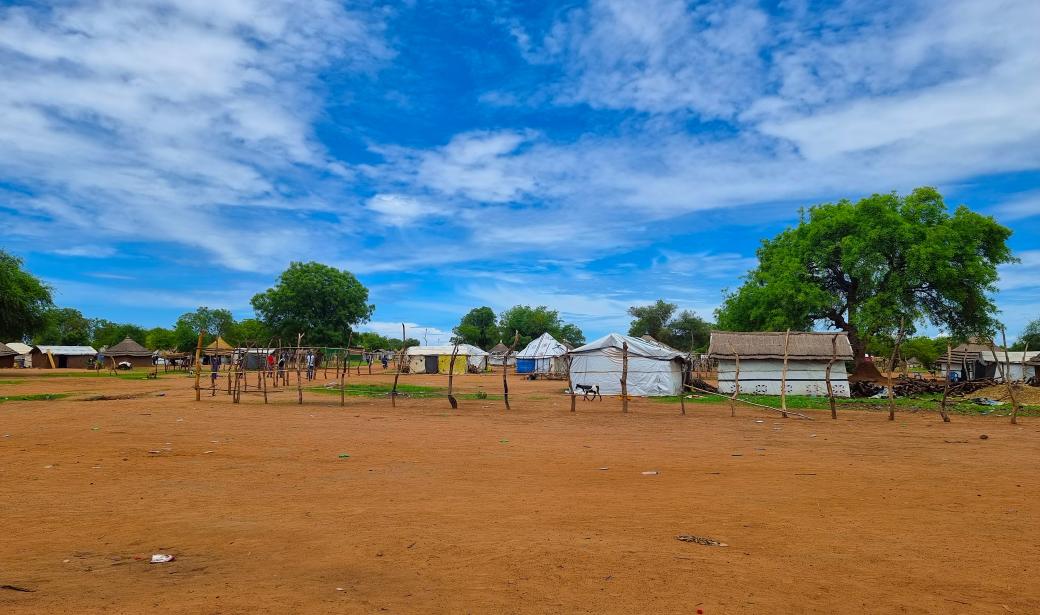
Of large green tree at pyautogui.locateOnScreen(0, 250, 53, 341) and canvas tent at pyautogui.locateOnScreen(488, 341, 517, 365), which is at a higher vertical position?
large green tree at pyautogui.locateOnScreen(0, 250, 53, 341)

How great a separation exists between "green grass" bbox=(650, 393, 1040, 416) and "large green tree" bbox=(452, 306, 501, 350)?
64.8m

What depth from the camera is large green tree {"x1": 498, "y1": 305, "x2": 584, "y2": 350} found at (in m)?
91.1

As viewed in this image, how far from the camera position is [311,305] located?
6788 cm

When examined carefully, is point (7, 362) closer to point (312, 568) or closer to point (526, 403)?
point (526, 403)

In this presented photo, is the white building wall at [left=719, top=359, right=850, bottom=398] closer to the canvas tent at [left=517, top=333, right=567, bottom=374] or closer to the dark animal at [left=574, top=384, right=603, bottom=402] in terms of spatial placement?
the dark animal at [left=574, top=384, right=603, bottom=402]

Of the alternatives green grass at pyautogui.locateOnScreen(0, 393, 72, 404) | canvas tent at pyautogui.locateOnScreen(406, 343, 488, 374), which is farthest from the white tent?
canvas tent at pyautogui.locateOnScreen(406, 343, 488, 374)

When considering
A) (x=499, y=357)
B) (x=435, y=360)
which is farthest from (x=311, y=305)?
(x=499, y=357)

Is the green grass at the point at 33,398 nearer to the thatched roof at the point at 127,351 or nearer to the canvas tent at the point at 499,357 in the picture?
the thatched roof at the point at 127,351

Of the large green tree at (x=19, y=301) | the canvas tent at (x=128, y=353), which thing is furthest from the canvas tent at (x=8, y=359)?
the large green tree at (x=19, y=301)

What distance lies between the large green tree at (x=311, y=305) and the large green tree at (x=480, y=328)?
24.7 metres

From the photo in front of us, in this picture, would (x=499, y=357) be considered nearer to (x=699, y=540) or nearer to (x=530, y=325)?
(x=530, y=325)

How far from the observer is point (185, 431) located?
47.3 feet

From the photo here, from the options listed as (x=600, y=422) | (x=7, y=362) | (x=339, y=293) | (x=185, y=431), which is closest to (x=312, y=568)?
(x=185, y=431)

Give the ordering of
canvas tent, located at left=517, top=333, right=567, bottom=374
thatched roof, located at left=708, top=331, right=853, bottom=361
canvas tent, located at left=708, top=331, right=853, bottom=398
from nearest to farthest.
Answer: thatched roof, located at left=708, top=331, right=853, bottom=361, canvas tent, located at left=708, top=331, right=853, bottom=398, canvas tent, located at left=517, top=333, right=567, bottom=374
